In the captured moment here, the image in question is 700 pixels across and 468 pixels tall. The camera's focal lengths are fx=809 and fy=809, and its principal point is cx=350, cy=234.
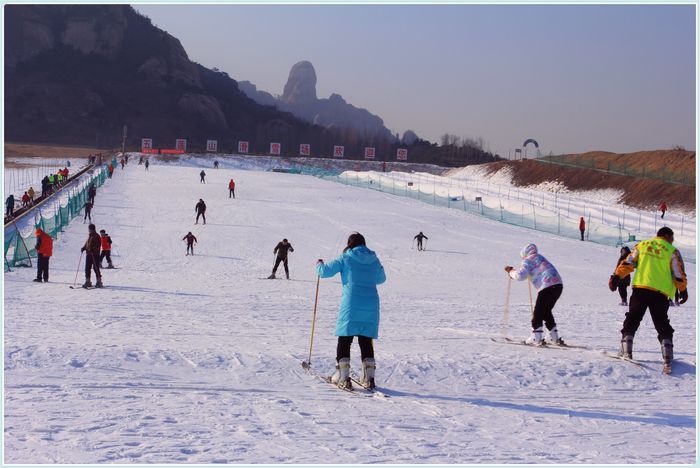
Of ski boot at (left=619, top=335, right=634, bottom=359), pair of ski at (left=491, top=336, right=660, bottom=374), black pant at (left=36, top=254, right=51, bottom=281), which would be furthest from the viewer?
black pant at (left=36, top=254, right=51, bottom=281)

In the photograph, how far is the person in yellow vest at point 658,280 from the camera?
27.5 feet

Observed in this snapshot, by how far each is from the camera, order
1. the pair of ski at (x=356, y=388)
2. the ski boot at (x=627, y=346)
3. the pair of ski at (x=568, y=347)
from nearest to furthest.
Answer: the pair of ski at (x=356, y=388)
the pair of ski at (x=568, y=347)
the ski boot at (x=627, y=346)

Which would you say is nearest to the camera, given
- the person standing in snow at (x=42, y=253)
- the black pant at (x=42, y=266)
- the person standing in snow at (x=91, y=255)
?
the person standing in snow at (x=91, y=255)

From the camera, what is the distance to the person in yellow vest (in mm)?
8375

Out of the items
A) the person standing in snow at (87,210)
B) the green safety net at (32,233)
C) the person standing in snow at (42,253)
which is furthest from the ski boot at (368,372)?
the person standing in snow at (87,210)

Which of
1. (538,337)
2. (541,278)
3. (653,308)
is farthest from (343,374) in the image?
(653,308)

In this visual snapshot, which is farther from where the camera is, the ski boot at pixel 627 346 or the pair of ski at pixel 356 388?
the ski boot at pixel 627 346

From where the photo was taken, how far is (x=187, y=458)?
5383mm

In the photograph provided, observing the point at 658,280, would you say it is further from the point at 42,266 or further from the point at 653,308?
the point at 42,266

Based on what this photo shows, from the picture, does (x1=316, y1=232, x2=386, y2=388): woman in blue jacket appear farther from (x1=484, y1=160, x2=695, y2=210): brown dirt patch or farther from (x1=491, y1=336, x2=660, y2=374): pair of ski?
(x1=484, y1=160, x2=695, y2=210): brown dirt patch

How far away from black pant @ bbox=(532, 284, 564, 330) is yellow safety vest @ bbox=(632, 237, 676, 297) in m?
1.07

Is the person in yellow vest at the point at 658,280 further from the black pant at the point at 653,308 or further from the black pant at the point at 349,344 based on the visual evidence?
the black pant at the point at 349,344

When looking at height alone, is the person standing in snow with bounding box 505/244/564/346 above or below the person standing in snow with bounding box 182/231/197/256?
above

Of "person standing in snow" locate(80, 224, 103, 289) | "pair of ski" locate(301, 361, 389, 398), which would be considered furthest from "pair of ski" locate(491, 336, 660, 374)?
"person standing in snow" locate(80, 224, 103, 289)
